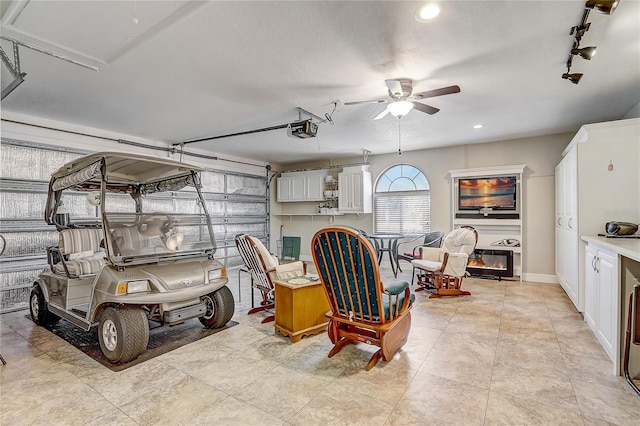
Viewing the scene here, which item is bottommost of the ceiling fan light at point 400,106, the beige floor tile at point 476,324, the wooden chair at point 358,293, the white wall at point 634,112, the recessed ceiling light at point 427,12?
the beige floor tile at point 476,324

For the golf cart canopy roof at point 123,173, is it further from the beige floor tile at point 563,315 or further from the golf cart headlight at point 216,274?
the beige floor tile at point 563,315

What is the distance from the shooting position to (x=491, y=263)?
20.1 ft

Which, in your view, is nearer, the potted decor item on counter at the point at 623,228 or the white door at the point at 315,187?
the potted decor item on counter at the point at 623,228

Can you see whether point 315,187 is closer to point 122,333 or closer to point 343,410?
point 122,333

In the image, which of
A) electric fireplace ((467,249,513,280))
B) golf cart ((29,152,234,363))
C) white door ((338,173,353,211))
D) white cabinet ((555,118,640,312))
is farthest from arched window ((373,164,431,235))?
golf cart ((29,152,234,363))

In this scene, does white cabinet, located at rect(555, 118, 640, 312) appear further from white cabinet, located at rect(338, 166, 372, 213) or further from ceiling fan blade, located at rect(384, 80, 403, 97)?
white cabinet, located at rect(338, 166, 372, 213)

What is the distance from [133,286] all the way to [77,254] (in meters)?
1.74

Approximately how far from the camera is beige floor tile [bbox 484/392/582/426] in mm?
1930

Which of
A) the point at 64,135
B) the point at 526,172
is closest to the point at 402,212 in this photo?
the point at 526,172

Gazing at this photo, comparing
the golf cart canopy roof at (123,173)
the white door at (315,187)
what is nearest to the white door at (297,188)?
the white door at (315,187)

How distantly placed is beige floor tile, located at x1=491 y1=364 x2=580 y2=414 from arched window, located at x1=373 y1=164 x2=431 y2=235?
4621 mm

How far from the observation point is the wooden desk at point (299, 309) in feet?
10.4

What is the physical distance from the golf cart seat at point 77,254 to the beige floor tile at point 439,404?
3.51m

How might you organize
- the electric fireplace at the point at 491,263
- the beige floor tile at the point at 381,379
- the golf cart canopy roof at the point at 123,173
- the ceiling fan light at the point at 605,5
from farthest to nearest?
the electric fireplace at the point at 491,263
the golf cart canopy roof at the point at 123,173
the beige floor tile at the point at 381,379
the ceiling fan light at the point at 605,5
